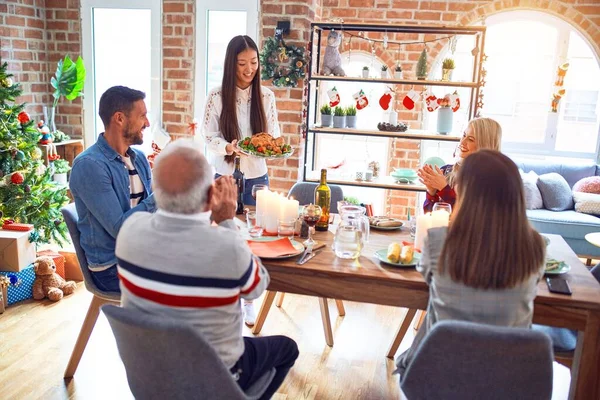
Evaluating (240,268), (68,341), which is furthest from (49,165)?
(240,268)

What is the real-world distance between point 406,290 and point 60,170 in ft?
10.3

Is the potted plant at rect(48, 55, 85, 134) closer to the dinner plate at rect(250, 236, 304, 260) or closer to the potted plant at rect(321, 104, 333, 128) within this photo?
the potted plant at rect(321, 104, 333, 128)

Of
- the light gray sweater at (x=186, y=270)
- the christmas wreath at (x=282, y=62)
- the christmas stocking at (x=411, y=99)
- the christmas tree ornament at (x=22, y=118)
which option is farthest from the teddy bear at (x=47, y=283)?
the christmas stocking at (x=411, y=99)

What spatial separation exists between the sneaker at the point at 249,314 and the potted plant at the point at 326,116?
57.5 inches

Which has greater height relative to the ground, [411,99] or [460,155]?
[411,99]

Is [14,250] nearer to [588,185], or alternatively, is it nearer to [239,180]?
[239,180]

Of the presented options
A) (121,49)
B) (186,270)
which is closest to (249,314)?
(186,270)

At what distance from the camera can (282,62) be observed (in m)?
3.86

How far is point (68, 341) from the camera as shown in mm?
2799

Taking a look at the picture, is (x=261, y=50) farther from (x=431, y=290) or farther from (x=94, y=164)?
(x=431, y=290)

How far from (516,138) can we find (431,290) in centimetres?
416

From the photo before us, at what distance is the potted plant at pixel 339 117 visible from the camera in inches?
154

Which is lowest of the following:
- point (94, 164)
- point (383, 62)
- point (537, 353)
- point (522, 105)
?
point (537, 353)

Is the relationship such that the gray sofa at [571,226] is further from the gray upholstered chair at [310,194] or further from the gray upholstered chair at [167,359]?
the gray upholstered chair at [167,359]
